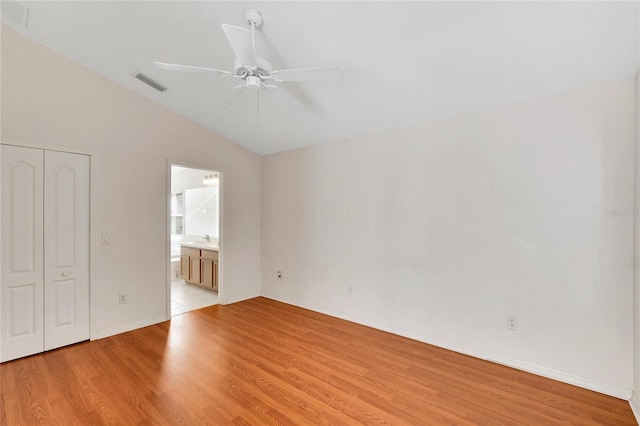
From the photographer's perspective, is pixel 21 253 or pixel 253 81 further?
pixel 21 253

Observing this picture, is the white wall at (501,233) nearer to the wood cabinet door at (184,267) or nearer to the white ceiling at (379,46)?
the white ceiling at (379,46)

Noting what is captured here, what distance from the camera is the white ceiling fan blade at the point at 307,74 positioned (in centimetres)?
191

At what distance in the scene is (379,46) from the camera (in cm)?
223

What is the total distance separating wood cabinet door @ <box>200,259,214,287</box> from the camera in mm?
4984

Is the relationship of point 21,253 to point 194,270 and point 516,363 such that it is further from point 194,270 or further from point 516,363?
point 516,363

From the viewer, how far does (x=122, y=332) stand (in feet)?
11.2

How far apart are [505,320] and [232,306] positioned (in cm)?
355

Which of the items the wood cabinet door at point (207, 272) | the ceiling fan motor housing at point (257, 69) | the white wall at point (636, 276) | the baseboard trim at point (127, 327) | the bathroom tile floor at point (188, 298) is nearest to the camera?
the ceiling fan motor housing at point (257, 69)

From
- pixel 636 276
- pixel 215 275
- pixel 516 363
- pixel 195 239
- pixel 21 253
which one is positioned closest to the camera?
pixel 636 276

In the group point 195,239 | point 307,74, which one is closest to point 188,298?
point 195,239

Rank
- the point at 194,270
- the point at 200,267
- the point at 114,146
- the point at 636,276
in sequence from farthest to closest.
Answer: the point at 194,270, the point at 200,267, the point at 114,146, the point at 636,276

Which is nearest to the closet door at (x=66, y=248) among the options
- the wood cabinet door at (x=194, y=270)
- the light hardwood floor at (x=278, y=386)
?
the light hardwood floor at (x=278, y=386)

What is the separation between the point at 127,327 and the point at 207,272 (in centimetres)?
165

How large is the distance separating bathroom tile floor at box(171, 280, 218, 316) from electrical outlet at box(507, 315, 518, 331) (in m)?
3.91
